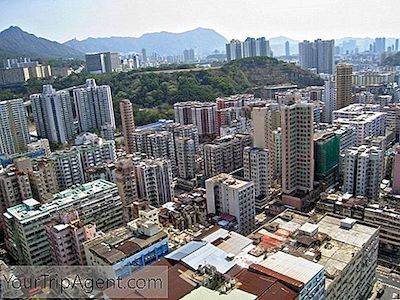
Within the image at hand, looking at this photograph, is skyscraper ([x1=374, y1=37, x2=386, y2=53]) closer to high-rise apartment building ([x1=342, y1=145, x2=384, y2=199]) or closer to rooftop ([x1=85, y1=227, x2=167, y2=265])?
high-rise apartment building ([x1=342, y1=145, x2=384, y2=199])

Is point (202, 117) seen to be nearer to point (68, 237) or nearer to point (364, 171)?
point (364, 171)

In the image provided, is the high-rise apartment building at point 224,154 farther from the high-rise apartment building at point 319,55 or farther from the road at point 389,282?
the high-rise apartment building at point 319,55

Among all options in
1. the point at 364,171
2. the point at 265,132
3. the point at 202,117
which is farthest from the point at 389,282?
the point at 202,117

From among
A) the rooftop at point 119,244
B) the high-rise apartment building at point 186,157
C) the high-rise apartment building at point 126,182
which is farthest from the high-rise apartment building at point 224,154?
the rooftop at point 119,244

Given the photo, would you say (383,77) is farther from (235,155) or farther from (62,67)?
(62,67)

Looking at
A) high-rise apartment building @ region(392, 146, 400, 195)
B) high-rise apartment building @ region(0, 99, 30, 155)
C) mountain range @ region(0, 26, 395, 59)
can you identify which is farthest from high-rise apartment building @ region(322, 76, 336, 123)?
mountain range @ region(0, 26, 395, 59)
